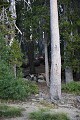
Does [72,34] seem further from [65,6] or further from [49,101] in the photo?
[49,101]

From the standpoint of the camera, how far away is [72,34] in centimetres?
1773

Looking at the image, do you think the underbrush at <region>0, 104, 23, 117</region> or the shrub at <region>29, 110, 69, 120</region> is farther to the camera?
the underbrush at <region>0, 104, 23, 117</region>

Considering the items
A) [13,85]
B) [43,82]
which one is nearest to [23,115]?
[13,85]

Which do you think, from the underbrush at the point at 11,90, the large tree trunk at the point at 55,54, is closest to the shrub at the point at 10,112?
the underbrush at the point at 11,90

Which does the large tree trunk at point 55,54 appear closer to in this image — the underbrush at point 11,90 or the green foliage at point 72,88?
the underbrush at point 11,90

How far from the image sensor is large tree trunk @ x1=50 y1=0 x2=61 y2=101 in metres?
13.4

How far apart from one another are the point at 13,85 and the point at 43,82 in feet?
28.1

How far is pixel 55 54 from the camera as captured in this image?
44.0 ft

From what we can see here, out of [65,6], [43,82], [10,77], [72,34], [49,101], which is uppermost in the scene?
[65,6]

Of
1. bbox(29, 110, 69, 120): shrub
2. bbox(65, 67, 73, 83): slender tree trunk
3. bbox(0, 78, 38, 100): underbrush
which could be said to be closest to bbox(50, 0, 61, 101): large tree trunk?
bbox(0, 78, 38, 100): underbrush

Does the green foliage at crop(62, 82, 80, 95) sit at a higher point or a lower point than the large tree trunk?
lower

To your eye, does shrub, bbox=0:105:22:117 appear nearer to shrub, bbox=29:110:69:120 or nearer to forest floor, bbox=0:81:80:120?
forest floor, bbox=0:81:80:120

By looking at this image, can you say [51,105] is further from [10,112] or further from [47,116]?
[47,116]

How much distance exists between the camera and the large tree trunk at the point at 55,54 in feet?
43.9
